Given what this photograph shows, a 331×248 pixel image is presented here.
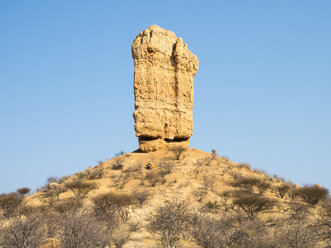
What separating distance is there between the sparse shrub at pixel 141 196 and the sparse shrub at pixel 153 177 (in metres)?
1.63

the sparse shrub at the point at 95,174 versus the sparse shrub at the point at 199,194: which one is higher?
the sparse shrub at the point at 95,174

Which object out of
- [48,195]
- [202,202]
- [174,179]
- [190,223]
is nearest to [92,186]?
[48,195]

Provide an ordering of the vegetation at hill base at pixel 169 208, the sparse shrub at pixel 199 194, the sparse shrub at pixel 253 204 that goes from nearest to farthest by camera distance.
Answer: the vegetation at hill base at pixel 169 208, the sparse shrub at pixel 253 204, the sparse shrub at pixel 199 194

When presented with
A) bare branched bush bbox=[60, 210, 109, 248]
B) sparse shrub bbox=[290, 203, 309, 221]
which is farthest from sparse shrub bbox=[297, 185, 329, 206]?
bare branched bush bbox=[60, 210, 109, 248]

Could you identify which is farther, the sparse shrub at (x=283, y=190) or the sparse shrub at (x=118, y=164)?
the sparse shrub at (x=118, y=164)

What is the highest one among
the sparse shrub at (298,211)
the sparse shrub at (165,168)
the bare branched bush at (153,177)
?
the sparse shrub at (165,168)

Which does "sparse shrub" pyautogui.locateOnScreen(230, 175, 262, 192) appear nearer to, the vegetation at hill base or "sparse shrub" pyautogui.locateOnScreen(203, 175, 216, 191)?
the vegetation at hill base

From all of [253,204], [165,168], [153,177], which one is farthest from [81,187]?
[253,204]

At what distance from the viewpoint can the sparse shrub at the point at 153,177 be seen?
23.3 meters

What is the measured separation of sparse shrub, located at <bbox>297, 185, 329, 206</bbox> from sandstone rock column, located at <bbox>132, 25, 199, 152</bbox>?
385 inches

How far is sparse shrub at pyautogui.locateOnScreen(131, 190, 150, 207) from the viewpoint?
68.1ft

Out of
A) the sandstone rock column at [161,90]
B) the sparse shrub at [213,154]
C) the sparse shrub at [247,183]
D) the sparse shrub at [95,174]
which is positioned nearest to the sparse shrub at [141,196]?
the sparse shrub at [95,174]

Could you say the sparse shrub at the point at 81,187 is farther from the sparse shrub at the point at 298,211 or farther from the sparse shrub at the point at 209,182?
the sparse shrub at the point at 298,211

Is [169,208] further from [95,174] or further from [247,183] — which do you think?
[95,174]
